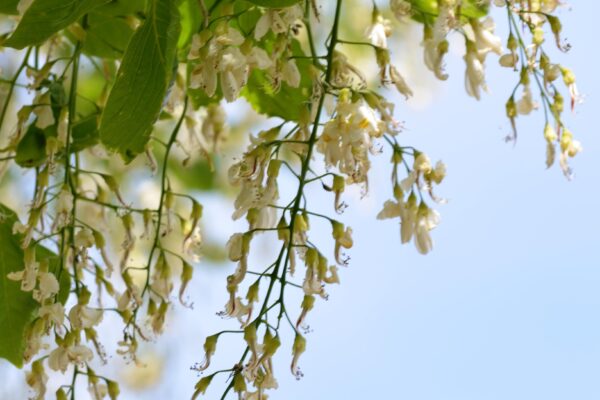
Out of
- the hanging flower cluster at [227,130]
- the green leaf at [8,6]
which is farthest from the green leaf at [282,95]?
the green leaf at [8,6]

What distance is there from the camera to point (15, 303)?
78cm

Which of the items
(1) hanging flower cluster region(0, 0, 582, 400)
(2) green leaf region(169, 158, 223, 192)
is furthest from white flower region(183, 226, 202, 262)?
(2) green leaf region(169, 158, 223, 192)

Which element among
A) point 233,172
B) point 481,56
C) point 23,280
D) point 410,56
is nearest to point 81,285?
point 23,280

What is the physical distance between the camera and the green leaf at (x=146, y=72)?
0.65 m

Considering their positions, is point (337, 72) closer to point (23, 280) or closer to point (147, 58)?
point (147, 58)

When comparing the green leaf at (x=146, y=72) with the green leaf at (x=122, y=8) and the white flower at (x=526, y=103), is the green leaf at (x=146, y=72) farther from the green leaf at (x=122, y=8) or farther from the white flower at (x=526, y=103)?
the white flower at (x=526, y=103)

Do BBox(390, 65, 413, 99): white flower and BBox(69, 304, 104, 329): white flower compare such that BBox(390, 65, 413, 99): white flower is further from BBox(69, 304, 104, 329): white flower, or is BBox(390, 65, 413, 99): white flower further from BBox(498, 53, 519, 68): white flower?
BBox(69, 304, 104, 329): white flower

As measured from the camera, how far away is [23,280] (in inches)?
28.8

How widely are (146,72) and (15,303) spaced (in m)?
0.24

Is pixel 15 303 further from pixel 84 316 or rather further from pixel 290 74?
pixel 290 74

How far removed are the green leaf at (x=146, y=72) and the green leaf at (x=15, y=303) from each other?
153mm

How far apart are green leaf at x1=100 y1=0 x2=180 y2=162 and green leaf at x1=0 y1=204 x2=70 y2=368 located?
15cm

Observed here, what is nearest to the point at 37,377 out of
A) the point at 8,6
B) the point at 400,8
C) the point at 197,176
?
the point at 8,6

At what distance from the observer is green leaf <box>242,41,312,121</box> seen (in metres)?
0.80
